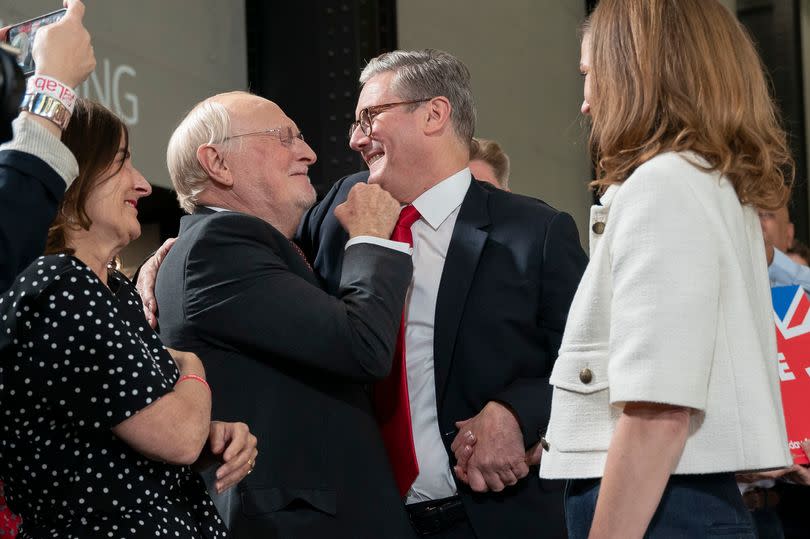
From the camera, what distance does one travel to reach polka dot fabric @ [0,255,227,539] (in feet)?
5.27

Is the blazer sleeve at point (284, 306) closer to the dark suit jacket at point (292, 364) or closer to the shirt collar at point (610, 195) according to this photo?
the dark suit jacket at point (292, 364)

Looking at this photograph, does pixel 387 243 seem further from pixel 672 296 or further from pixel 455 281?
pixel 672 296

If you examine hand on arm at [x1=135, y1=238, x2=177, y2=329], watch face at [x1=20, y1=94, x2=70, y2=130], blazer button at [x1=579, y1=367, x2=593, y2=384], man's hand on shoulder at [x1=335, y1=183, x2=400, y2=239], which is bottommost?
hand on arm at [x1=135, y1=238, x2=177, y2=329]

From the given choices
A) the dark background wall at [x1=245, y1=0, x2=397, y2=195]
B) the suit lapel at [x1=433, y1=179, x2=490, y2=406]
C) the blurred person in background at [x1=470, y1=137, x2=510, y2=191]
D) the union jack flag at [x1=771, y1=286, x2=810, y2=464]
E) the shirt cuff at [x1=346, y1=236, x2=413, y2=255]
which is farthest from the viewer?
the dark background wall at [x1=245, y1=0, x2=397, y2=195]

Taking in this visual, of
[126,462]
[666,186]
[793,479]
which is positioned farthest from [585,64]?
[793,479]

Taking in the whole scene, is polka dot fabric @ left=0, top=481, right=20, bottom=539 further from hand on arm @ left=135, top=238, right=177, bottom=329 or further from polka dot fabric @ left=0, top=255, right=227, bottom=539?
hand on arm @ left=135, top=238, right=177, bottom=329

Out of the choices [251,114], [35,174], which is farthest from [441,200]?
[35,174]

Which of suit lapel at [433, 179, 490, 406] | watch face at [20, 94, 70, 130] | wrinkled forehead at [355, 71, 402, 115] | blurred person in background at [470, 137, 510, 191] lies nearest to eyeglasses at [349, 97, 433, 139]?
wrinkled forehead at [355, 71, 402, 115]

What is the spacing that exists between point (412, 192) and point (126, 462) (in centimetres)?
114

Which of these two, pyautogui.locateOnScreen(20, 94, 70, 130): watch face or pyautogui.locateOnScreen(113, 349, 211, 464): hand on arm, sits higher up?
pyautogui.locateOnScreen(20, 94, 70, 130): watch face

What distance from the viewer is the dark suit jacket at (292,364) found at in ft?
6.79

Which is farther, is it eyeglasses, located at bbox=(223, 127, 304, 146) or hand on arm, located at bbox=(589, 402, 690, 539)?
eyeglasses, located at bbox=(223, 127, 304, 146)

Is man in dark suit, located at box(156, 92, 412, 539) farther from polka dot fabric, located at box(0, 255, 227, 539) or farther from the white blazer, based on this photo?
the white blazer

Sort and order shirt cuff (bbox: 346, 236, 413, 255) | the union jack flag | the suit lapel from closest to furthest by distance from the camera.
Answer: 1. shirt cuff (bbox: 346, 236, 413, 255)
2. the suit lapel
3. the union jack flag
